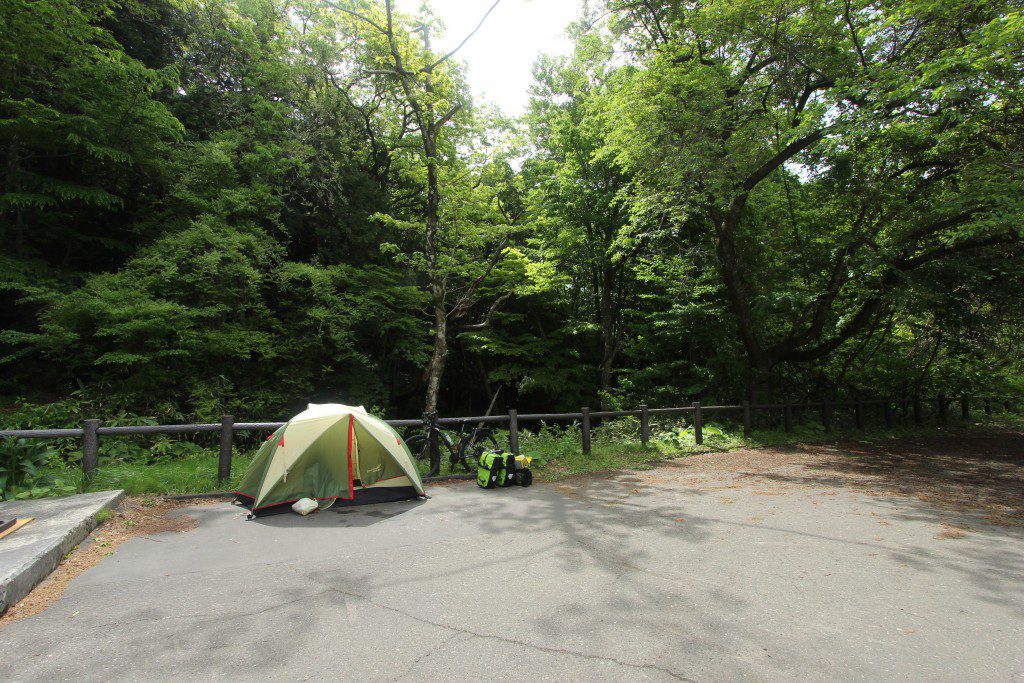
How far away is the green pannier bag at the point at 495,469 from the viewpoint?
23.7 ft

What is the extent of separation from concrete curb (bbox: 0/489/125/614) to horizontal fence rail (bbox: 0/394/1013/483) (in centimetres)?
90

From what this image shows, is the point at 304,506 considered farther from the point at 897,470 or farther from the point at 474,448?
the point at 897,470

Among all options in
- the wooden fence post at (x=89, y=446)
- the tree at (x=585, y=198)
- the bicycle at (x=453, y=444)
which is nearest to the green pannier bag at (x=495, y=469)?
the bicycle at (x=453, y=444)

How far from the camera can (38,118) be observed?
9.61 metres

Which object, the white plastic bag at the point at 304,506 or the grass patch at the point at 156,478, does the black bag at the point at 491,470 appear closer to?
the white plastic bag at the point at 304,506

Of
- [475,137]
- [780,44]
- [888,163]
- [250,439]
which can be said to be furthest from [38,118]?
[888,163]

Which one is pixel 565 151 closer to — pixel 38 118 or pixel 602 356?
pixel 602 356

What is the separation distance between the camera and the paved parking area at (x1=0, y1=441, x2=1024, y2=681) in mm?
2662

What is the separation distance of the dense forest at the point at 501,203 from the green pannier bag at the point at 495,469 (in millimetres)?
5351

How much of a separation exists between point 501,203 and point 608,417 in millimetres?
10313

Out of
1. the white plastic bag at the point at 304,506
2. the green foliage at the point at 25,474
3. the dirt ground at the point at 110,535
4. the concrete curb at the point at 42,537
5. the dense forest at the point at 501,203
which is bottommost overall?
the dirt ground at the point at 110,535

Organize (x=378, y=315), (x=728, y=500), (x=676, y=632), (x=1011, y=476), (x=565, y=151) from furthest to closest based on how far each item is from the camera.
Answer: (x=565, y=151) → (x=378, y=315) → (x=1011, y=476) → (x=728, y=500) → (x=676, y=632)

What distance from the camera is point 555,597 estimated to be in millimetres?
3504

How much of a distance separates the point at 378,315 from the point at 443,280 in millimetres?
3932
